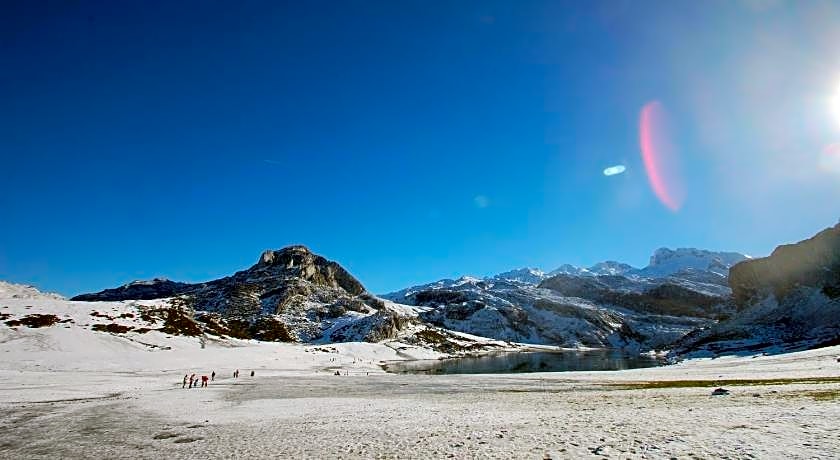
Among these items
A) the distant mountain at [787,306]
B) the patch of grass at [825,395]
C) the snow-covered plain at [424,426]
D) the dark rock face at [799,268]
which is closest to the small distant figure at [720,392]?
the snow-covered plain at [424,426]

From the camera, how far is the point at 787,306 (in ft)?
489

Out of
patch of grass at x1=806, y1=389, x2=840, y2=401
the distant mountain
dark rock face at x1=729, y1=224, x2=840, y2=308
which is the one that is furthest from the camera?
dark rock face at x1=729, y1=224, x2=840, y2=308

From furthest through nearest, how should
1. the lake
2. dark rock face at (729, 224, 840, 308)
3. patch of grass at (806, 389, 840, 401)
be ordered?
dark rock face at (729, 224, 840, 308) → the lake → patch of grass at (806, 389, 840, 401)

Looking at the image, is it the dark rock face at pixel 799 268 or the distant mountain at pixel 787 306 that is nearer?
the distant mountain at pixel 787 306

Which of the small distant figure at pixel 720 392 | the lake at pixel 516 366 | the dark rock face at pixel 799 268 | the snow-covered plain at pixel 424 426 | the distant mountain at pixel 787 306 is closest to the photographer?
the snow-covered plain at pixel 424 426

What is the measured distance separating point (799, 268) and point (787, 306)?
2047cm

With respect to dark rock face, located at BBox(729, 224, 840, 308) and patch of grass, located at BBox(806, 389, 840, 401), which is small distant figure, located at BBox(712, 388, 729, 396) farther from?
dark rock face, located at BBox(729, 224, 840, 308)

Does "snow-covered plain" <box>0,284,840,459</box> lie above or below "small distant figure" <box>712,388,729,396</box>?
below

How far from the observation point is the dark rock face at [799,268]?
5817 inches

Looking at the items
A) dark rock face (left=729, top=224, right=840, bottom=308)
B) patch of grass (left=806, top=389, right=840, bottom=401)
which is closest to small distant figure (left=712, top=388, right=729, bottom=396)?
patch of grass (left=806, top=389, right=840, bottom=401)

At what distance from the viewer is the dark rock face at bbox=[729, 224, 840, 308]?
485ft

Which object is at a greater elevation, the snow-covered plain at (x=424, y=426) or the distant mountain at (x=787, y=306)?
the distant mountain at (x=787, y=306)

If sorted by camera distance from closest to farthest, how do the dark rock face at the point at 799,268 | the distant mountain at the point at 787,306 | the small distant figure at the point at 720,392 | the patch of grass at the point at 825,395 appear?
the patch of grass at the point at 825,395
the small distant figure at the point at 720,392
the distant mountain at the point at 787,306
the dark rock face at the point at 799,268

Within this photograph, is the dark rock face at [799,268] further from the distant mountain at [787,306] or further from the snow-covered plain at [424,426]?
the snow-covered plain at [424,426]
